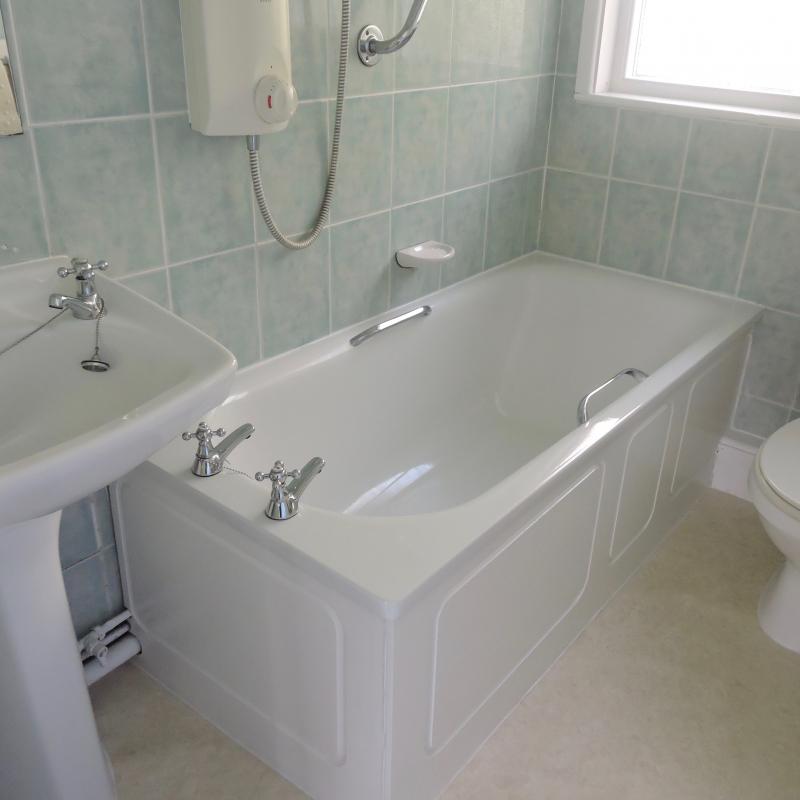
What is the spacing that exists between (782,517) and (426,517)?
0.86m

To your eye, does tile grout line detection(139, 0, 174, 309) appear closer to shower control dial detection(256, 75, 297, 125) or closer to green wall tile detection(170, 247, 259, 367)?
green wall tile detection(170, 247, 259, 367)

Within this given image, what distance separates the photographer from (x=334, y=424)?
2.13m

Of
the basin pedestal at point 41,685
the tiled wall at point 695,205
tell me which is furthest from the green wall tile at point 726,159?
the basin pedestal at point 41,685

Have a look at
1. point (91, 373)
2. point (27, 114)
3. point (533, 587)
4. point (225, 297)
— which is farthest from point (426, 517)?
point (27, 114)

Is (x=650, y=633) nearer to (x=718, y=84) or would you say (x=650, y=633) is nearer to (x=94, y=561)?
(x=94, y=561)

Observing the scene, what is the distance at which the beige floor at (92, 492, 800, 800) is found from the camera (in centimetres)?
168

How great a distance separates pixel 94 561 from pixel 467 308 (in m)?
1.25

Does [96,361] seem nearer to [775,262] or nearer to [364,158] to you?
[364,158]

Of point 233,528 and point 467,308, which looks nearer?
point 233,528

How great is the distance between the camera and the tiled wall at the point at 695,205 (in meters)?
2.34

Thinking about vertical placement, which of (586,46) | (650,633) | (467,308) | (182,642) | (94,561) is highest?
(586,46)

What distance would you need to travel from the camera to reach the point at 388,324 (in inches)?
87.0

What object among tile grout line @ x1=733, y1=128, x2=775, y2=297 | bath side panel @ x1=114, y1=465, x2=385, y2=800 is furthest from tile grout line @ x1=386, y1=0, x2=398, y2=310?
tile grout line @ x1=733, y1=128, x2=775, y2=297

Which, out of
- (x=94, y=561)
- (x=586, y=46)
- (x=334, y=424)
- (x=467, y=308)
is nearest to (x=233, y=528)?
(x=94, y=561)
